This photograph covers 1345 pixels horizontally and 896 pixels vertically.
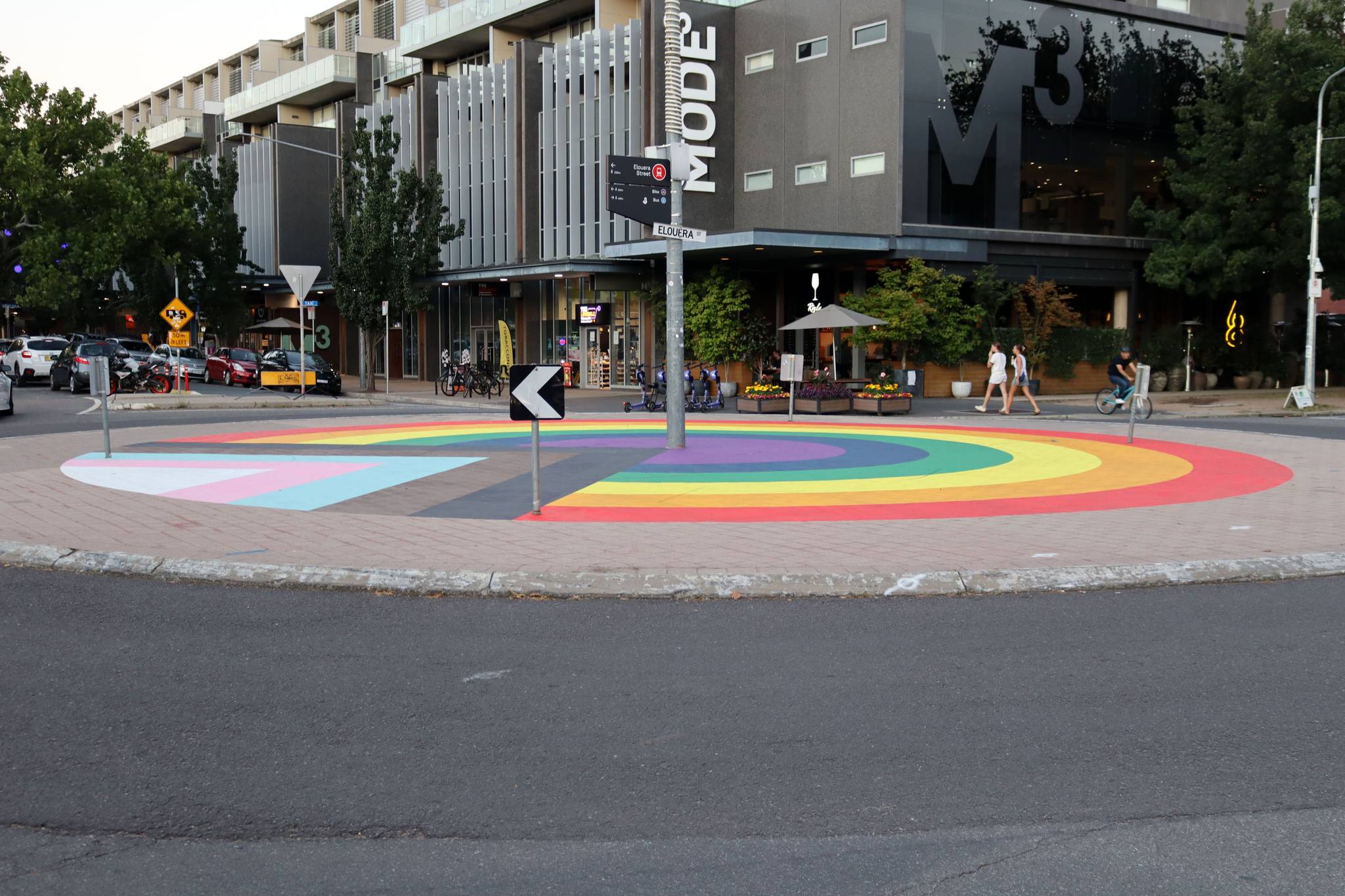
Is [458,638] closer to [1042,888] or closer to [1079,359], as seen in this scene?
[1042,888]

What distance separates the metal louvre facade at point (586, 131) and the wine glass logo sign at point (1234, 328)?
73.0ft

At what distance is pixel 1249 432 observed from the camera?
22.5 meters

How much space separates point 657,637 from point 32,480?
10159 millimetres

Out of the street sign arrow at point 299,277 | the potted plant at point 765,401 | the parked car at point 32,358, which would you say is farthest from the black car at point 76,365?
the potted plant at point 765,401

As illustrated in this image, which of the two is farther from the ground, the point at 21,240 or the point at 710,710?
the point at 21,240

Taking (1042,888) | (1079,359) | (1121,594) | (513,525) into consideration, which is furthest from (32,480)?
(1079,359)

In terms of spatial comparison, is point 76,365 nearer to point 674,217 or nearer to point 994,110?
point 674,217

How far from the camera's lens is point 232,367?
45625mm

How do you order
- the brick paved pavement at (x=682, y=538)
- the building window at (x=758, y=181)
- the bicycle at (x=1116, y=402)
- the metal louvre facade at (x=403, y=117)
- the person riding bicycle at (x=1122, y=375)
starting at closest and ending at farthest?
the brick paved pavement at (x=682, y=538), the person riding bicycle at (x=1122, y=375), the bicycle at (x=1116, y=402), the building window at (x=758, y=181), the metal louvre facade at (x=403, y=117)

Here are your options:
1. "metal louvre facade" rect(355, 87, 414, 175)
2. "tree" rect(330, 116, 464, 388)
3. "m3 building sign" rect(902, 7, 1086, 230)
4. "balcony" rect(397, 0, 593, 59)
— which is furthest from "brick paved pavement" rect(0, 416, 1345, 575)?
"metal louvre facade" rect(355, 87, 414, 175)

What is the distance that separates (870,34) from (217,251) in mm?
40622

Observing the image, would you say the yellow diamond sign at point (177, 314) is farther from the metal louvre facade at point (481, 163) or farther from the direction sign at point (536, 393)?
the direction sign at point (536, 393)

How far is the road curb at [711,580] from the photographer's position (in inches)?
320

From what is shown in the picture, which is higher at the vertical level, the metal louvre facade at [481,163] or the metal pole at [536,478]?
the metal louvre facade at [481,163]
